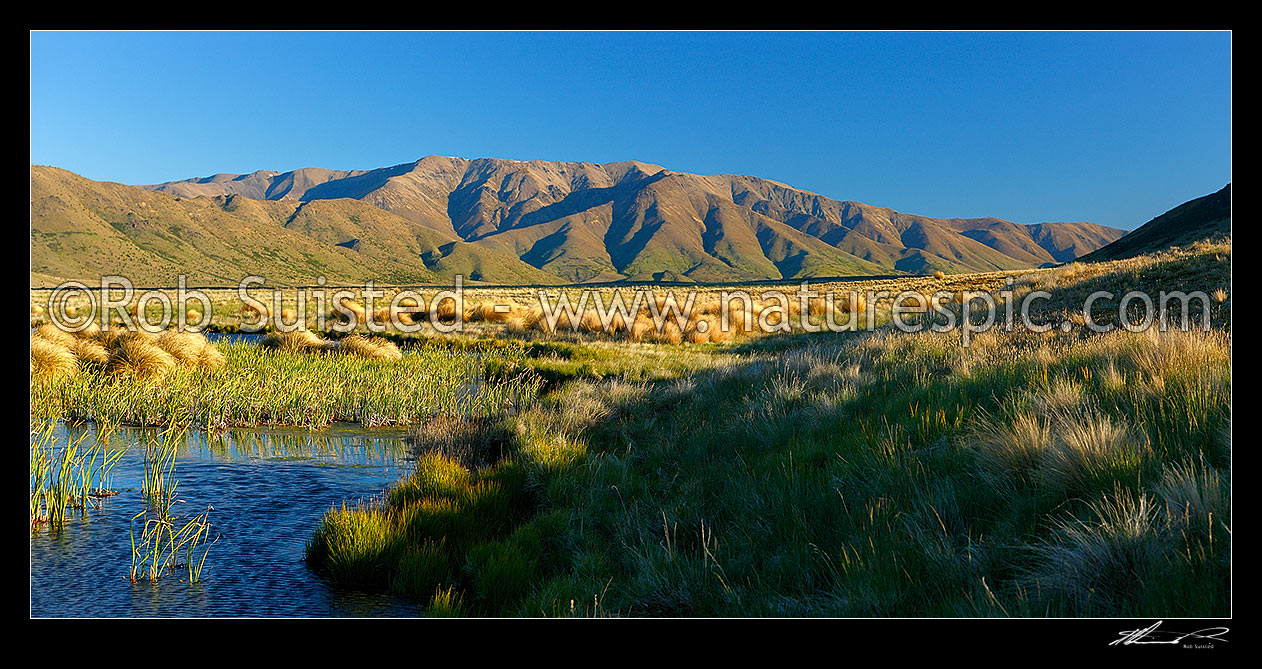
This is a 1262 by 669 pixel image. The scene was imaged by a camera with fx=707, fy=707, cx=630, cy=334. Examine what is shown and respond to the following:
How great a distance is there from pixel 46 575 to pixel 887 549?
19.4 ft

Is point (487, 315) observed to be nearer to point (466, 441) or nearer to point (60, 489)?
point (466, 441)

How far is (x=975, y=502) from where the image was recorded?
437 cm

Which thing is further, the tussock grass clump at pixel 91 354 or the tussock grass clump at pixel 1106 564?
the tussock grass clump at pixel 91 354

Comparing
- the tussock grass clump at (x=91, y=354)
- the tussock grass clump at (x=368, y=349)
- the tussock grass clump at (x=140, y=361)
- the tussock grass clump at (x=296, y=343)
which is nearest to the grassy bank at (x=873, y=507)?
the tussock grass clump at (x=140, y=361)

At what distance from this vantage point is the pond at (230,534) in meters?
4.93
